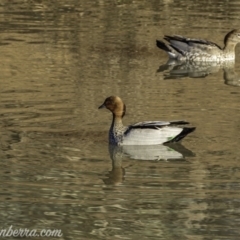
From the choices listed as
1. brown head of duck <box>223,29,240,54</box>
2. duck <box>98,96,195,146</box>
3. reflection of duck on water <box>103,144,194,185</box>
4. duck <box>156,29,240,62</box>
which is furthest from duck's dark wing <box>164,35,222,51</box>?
reflection of duck on water <box>103,144,194,185</box>

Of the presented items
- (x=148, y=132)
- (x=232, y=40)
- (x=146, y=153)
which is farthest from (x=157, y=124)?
(x=232, y=40)

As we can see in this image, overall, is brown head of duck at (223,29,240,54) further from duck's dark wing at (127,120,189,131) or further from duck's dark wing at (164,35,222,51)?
duck's dark wing at (127,120,189,131)

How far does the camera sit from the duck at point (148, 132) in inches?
555

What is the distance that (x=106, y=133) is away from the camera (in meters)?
14.9

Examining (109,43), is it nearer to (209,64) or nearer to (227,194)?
(209,64)

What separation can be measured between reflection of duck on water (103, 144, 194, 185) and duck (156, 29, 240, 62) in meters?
7.54

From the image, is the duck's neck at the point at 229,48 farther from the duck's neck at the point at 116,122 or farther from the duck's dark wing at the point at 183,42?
the duck's neck at the point at 116,122

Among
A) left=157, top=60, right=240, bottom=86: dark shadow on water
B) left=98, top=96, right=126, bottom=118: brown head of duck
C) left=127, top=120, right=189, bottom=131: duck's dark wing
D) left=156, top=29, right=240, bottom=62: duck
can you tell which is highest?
left=98, top=96, right=126, bottom=118: brown head of duck

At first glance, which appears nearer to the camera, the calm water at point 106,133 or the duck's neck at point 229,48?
the calm water at point 106,133

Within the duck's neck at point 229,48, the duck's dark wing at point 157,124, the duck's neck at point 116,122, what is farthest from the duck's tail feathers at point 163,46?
the duck's dark wing at point 157,124

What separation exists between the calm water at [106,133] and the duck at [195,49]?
0.32 m

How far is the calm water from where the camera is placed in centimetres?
1135

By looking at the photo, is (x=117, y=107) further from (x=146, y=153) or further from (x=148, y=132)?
(x=146, y=153)

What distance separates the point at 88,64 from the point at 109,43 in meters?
2.59
